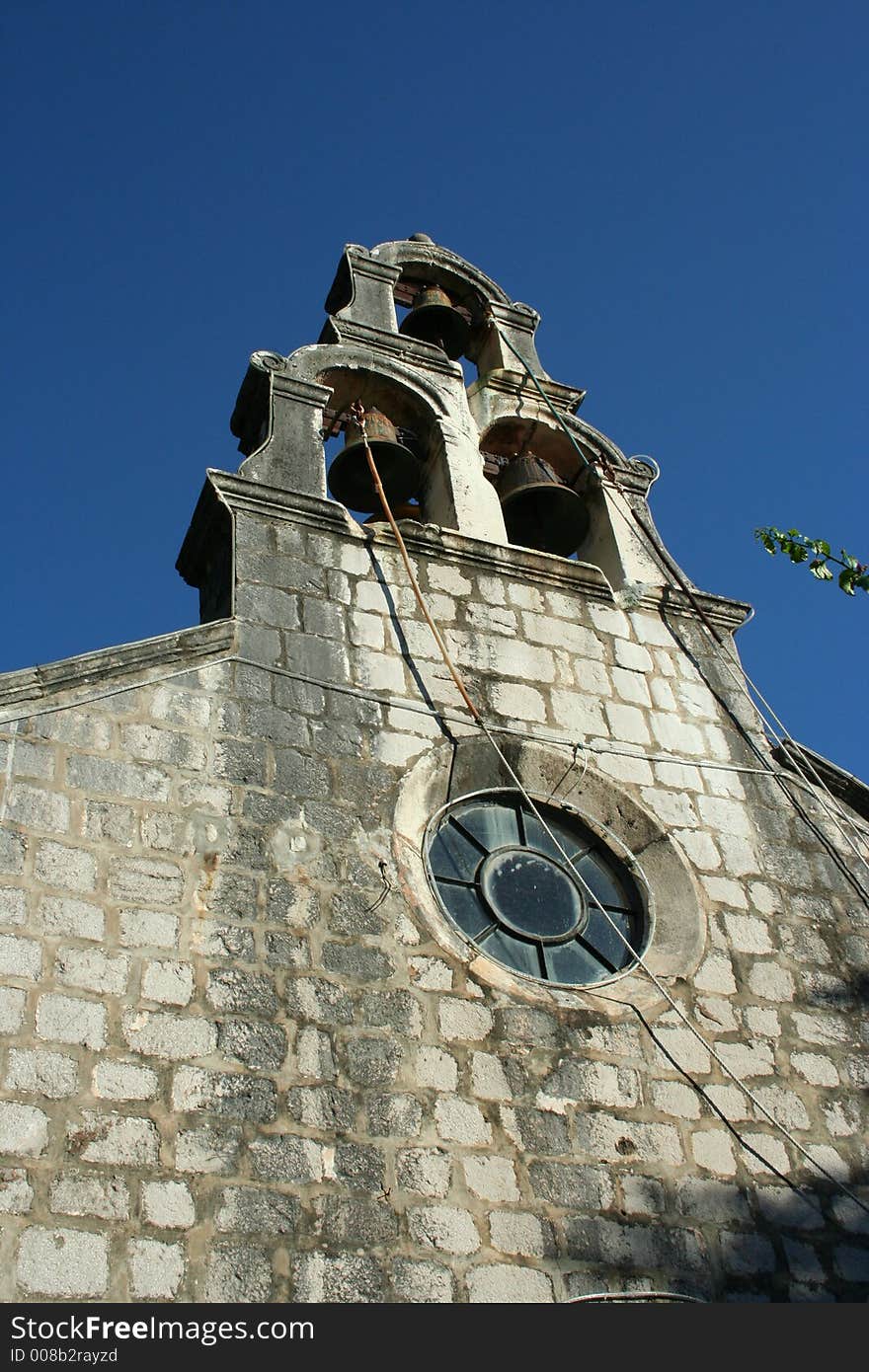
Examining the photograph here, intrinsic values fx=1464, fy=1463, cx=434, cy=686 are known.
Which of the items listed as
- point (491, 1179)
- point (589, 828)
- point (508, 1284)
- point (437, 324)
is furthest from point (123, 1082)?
point (437, 324)

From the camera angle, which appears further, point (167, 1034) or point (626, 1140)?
point (626, 1140)

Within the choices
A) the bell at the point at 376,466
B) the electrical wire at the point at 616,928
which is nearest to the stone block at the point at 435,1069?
the electrical wire at the point at 616,928

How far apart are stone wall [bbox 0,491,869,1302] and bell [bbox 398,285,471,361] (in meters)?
3.06

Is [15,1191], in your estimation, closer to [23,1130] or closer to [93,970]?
[23,1130]

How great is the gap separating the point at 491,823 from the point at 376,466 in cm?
265

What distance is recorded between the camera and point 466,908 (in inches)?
223

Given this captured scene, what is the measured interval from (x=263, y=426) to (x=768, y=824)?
3.30 metres

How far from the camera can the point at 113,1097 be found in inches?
172

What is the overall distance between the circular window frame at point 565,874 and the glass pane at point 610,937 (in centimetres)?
3

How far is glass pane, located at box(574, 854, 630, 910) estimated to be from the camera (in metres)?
6.02

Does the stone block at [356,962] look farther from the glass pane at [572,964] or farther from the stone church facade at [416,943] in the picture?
the glass pane at [572,964]

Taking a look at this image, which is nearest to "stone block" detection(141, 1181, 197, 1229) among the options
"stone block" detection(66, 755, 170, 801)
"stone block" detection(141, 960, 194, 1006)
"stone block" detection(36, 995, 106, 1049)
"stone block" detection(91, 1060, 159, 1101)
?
"stone block" detection(91, 1060, 159, 1101)

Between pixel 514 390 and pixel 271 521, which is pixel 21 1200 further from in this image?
pixel 514 390

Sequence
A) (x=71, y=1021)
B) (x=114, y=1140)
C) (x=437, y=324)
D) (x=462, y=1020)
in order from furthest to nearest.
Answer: (x=437, y=324) < (x=462, y=1020) < (x=71, y=1021) < (x=114, y=1140)
